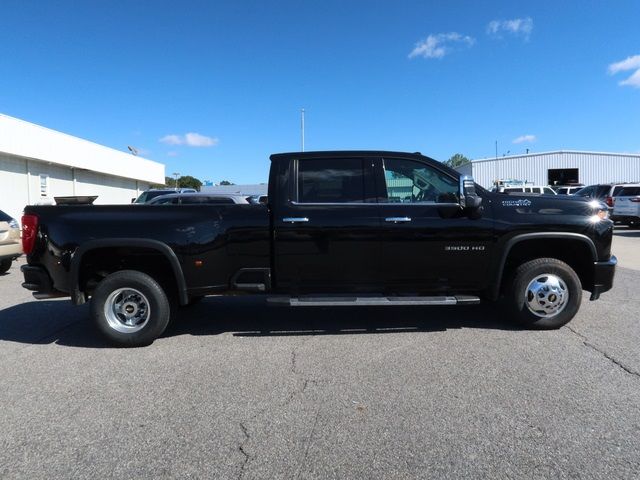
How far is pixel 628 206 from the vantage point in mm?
20688

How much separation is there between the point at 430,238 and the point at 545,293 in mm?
1505

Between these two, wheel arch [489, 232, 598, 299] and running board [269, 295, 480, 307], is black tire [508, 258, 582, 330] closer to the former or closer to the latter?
wheel arch [489, 232, 598, 299]

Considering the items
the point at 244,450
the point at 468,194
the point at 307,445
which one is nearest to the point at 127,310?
the point at 244,450

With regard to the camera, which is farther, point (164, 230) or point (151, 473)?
point (164, 230)

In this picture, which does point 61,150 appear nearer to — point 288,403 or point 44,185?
point 44,185

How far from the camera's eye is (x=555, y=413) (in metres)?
3.53

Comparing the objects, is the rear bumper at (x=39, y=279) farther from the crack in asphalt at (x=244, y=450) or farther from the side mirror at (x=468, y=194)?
the side mirror at (x=468, y=194)

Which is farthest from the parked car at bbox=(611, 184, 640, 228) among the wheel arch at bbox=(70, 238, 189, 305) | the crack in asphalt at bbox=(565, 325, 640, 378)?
the wheel arch at bbox=(70, 238, 189, 305)

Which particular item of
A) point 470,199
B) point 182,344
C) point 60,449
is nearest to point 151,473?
point 60,449

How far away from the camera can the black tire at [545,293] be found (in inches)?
215

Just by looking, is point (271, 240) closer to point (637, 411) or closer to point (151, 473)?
point (151, 473)

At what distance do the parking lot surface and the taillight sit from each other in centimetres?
116

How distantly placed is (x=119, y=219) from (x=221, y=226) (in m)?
A: 1.07

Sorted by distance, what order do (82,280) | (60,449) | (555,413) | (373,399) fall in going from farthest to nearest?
(82,280), (373,399), (555,413), (60,449)
